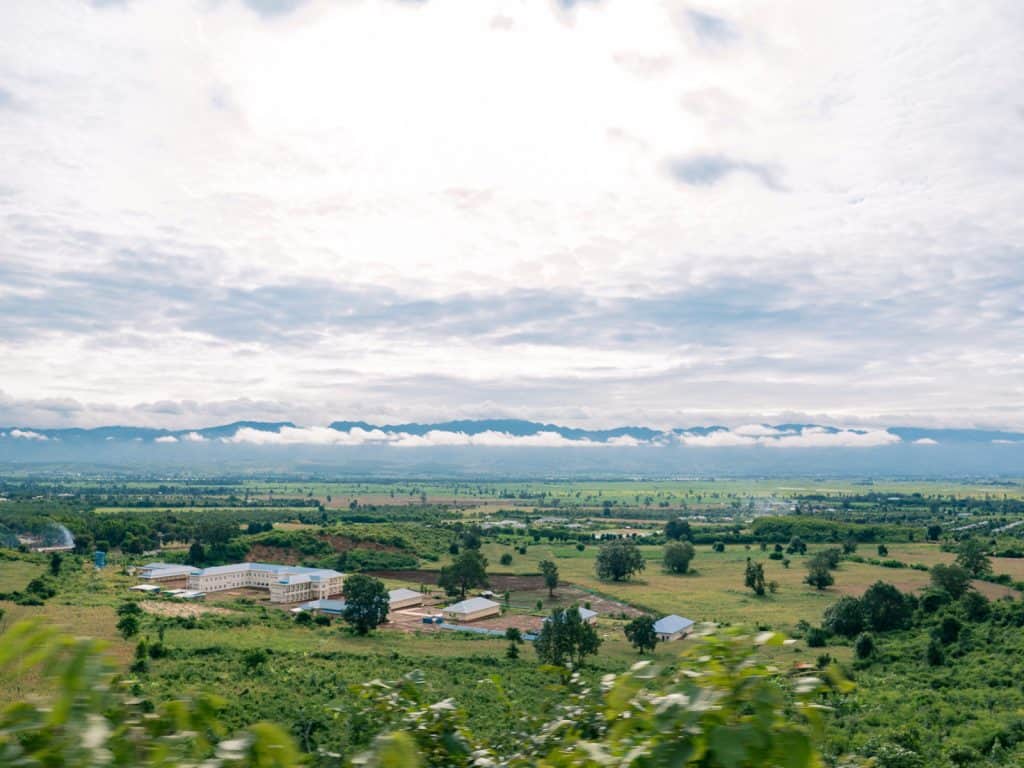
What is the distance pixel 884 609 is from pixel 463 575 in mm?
33683

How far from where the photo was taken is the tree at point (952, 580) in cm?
4994

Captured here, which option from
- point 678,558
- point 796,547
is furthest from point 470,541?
point 796,547

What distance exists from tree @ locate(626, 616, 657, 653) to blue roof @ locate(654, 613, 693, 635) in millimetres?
2266

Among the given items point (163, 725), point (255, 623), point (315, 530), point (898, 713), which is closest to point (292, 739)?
point (163, 725)

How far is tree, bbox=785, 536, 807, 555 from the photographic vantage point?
92.4 meters

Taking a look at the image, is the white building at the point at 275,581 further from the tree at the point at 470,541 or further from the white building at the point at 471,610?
the tree at the point at 470,541

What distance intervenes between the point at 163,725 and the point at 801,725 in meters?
2.15

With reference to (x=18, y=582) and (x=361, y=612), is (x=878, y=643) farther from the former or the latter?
(x=18, y=582)

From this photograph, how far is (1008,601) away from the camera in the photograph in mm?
43250

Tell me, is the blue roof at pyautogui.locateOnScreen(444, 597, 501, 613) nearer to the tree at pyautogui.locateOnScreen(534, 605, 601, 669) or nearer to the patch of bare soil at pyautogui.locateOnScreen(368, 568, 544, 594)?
the patch of bare soil at pyautogui.locateOnScreen(368, 568, 544, 594)

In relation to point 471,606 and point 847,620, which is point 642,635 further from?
point 471,606

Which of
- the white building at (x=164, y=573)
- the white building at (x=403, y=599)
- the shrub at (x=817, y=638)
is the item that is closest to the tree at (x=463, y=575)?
the white building at (x=403, y=599)

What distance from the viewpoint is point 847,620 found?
45750mm

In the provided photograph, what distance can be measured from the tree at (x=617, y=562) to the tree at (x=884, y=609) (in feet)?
90.5
